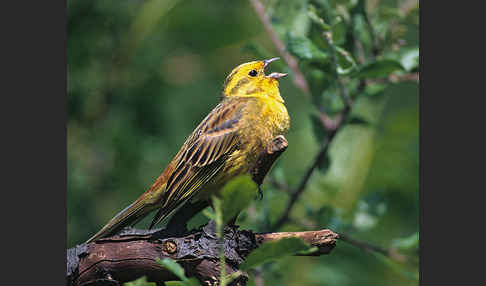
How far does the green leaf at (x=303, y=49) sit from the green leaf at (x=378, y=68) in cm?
23

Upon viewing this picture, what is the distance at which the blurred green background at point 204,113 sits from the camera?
4.35 m

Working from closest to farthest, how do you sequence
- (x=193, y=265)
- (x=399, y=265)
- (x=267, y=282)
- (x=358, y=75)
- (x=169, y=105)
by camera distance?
1. (x=193, y=265)
2. (x=358, y=75)
3. (x=399, y=265)
4. (x=267, y=282)
5. (x=169, y=105)

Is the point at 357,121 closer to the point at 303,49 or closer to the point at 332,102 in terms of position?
the point at 332,102

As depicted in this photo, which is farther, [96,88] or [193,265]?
[96,88]

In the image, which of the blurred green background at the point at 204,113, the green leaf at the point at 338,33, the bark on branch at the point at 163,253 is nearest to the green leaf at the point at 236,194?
the bark on branch at the point at 163,253

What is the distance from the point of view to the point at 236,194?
6.68 ft

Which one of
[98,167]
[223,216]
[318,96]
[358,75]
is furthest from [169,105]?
[223,216]

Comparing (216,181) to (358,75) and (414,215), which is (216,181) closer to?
(358,75)

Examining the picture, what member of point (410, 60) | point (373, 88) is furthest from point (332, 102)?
point (410, 60)

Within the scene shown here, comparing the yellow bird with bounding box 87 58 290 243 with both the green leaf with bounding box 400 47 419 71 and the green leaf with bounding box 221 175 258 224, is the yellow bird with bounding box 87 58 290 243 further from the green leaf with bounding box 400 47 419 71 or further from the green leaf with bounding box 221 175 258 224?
the green leaf with bounding box 400 47 419 71

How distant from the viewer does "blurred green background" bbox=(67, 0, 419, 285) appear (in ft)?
14.3

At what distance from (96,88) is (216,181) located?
2293 mm

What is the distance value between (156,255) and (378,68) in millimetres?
1749

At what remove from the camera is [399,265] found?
3.99 meters
